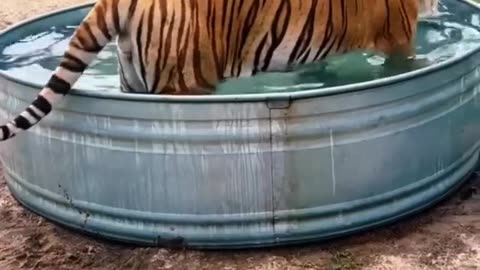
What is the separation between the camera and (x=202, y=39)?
4004 mm

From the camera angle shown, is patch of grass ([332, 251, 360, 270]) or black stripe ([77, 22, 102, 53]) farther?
black stripe ([77, 22, 102, 53])

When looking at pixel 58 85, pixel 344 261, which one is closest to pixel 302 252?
pixel 344 261

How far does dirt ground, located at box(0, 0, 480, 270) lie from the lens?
12.6ft

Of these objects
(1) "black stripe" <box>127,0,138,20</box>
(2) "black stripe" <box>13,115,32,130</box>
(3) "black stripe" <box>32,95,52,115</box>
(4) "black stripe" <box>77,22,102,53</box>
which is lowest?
(2) "black stripe" <box>13,115,32,130</box>

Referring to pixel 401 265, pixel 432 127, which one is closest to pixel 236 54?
pixel 432 127

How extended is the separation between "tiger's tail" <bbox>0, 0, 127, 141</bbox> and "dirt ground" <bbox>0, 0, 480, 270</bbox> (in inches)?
21.5

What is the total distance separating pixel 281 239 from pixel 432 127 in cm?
82

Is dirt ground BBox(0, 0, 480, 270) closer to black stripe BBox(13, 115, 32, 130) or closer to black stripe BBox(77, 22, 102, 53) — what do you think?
black stripe BBox(13, 115, 32, 130)

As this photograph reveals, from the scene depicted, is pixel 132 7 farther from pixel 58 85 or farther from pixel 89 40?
pixel 58 85

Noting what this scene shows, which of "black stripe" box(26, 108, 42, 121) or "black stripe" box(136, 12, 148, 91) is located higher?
"black stripe" box(136, 12, 148, 91)

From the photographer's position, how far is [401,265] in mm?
3783

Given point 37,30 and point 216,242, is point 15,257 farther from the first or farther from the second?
point 37,30

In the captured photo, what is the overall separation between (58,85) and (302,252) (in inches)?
48.0

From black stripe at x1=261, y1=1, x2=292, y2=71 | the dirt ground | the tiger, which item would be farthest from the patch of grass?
black stripe at x1=261, y1=1, x2=292, y2=71
